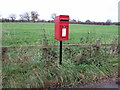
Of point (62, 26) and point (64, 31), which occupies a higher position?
point (62, 26)

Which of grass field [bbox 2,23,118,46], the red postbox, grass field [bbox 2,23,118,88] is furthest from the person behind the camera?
grass field [bbox 2,23,118,46]

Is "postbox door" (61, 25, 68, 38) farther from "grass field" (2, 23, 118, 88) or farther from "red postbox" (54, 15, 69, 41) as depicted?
"grass field" (2, 23, 118, 88)

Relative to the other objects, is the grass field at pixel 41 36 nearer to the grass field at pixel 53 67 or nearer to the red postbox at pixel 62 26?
the grass field at pixel 53 67

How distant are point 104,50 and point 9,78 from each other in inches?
135

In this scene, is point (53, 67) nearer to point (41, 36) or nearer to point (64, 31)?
point (64, 31)

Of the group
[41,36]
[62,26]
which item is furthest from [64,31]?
[41,36]

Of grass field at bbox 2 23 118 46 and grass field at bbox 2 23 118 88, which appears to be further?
grass field at bbox 2 23 118 46

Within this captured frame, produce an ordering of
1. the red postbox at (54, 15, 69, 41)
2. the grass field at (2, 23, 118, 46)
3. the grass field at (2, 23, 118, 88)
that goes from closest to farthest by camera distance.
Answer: the grass field at (2, 23, 118, 88) < the red postbox at (54, 15, 69, 41) < the grass field at (2, 23, 118, 46)

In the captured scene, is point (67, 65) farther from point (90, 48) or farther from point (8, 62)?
point (8, 62)

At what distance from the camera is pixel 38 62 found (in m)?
4.14

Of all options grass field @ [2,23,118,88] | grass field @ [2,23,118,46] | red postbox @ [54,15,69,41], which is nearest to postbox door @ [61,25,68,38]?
red postbox @ [54,15,69,41]

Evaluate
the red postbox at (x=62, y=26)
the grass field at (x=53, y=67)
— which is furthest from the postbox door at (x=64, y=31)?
the grass field at (x=53, y=67)

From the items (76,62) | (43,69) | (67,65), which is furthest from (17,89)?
(76,62)

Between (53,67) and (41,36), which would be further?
(41,36)
